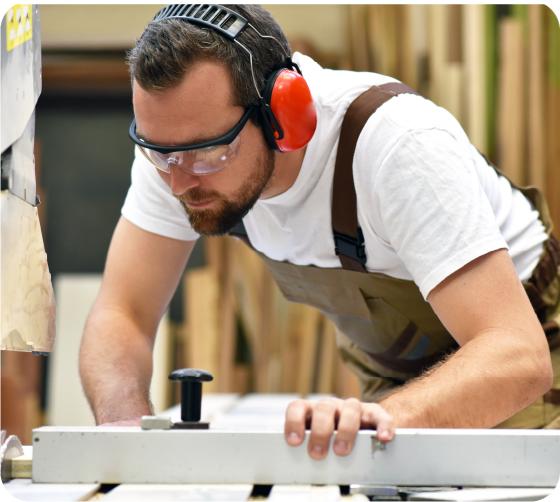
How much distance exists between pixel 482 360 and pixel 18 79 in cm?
99

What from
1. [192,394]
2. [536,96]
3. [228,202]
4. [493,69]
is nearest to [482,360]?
[192,394]

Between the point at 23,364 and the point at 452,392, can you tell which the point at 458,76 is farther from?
the point at 452,392

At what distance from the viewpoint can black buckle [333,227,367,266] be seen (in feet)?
6.90

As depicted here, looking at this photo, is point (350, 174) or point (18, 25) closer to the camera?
point (18, 25)

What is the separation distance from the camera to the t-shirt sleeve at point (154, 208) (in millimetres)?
2402

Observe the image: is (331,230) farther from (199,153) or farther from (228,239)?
(228,239)

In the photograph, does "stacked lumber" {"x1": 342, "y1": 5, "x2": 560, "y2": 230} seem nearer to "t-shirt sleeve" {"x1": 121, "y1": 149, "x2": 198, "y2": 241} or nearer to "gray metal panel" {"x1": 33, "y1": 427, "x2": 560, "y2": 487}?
"t-shirt sleeve" {"x1": 121, "y1": 149, "x2": 198, "y2": 241}

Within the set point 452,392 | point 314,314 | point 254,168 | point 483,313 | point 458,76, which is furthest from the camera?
point 314,314

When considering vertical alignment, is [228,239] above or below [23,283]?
below

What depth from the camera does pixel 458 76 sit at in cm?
502

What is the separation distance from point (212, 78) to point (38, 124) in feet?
15.2

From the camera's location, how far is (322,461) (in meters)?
1.45

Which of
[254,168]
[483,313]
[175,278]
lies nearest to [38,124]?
[175,278]

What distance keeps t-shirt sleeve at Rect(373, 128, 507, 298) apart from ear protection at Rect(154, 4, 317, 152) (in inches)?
9.1
